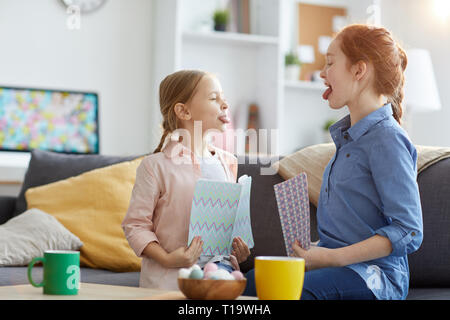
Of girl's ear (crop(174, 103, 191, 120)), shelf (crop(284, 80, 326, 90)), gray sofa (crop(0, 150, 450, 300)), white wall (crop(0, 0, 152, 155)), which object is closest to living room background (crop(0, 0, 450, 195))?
white wall (crop(0, 0, 152, 155))

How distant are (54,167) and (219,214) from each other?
3.70 ft

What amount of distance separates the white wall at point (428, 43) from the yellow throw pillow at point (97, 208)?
79.4 inches

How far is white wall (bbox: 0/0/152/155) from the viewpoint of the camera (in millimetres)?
3283

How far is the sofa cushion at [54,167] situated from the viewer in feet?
7.13

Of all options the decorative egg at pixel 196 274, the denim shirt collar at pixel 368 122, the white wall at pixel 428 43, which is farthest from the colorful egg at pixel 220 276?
the white wall at pixel 428 43

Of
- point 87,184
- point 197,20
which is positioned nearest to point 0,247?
point 87,184

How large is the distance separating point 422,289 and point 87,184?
1147 mm

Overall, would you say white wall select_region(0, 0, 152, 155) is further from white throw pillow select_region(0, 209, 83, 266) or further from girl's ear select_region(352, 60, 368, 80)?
girl's ear select_region(352, 60, 368, 80)

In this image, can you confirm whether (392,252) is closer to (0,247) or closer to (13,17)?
(0,247)

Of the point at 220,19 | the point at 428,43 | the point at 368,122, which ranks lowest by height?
the point at 368,122

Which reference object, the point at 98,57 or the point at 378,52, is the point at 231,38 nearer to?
the point at 98,57

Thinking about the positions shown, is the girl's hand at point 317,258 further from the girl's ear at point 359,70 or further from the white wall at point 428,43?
the white wall at point 428,43

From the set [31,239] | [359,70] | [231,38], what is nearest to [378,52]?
[359,70]

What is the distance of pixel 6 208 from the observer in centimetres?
219
